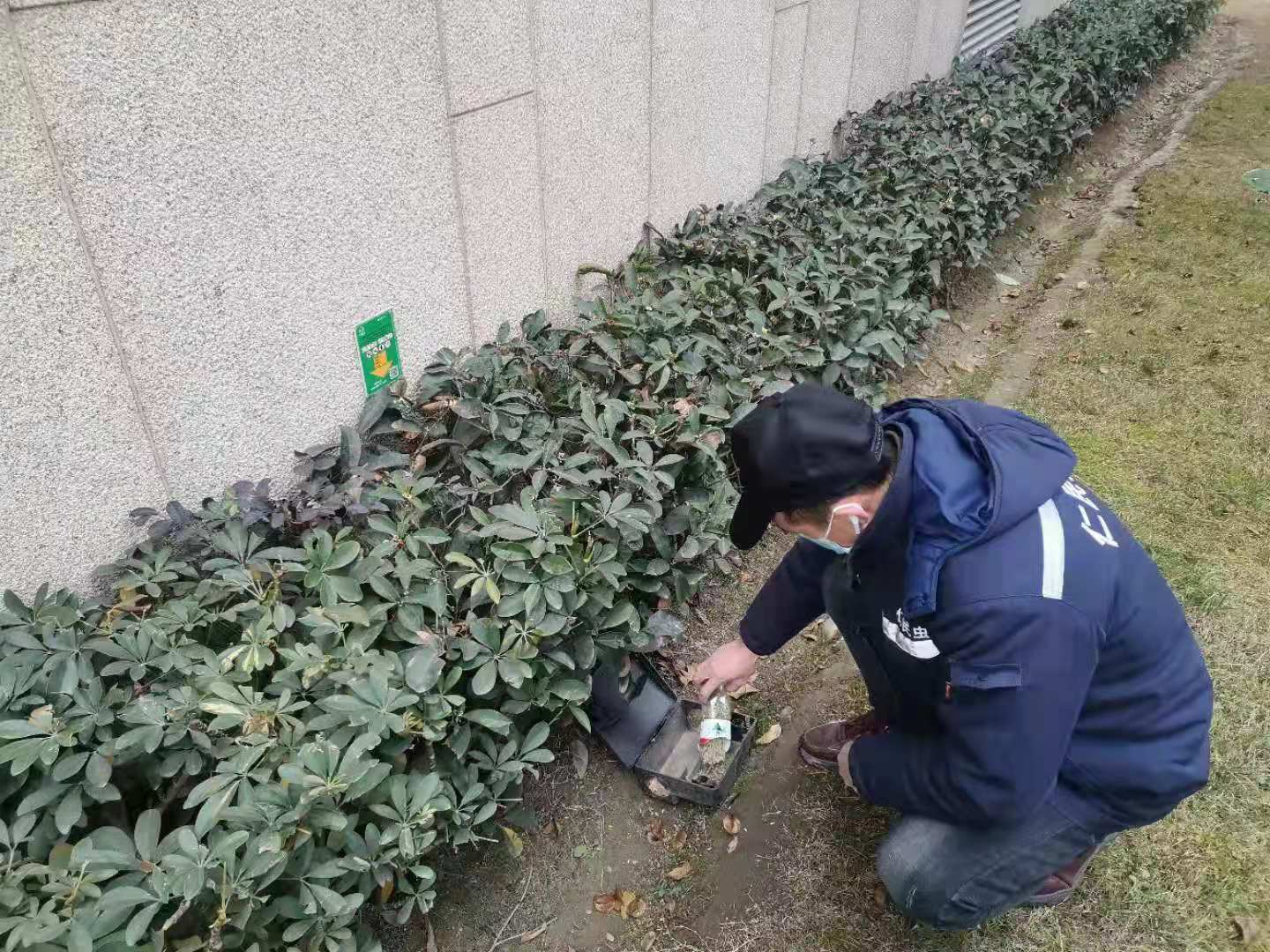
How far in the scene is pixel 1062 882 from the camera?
228 centimetres

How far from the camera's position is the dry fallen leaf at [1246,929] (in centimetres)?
234

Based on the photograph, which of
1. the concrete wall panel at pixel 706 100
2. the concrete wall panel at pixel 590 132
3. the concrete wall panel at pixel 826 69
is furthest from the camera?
the concrete wall panel at pixel 826 69

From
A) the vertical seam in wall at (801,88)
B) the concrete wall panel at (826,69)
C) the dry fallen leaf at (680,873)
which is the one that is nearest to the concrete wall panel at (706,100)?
the vertical seam in wall at (801,88)

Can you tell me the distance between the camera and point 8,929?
62.1 inches

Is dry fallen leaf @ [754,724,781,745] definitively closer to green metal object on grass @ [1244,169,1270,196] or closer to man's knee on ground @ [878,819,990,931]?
man's knee on ground @ [878,819,990,931]

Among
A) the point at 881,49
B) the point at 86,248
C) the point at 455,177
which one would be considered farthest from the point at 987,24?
the point at 86,248

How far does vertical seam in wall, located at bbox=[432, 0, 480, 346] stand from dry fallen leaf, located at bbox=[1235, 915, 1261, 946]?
3.09m

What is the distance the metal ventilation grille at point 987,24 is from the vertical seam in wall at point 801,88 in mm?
3024

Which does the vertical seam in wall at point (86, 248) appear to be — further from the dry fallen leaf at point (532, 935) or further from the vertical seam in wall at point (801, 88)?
the vertical seam in wall at point (801, 88)

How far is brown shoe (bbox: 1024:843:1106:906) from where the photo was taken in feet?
7.35

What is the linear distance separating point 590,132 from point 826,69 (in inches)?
97.3

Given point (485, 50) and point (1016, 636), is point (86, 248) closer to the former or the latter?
point (485, 50)

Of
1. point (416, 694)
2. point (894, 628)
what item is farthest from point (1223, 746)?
point (416, 694)

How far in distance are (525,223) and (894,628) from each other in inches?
88.1
